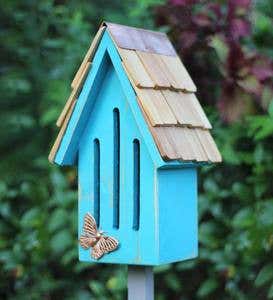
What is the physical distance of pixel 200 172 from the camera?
3.38m

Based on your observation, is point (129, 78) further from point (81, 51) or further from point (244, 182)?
point (81, 51)

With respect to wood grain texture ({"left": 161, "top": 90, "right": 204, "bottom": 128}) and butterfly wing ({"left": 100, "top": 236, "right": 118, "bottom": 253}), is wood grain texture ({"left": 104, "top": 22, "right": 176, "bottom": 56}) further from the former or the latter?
butterfly wing ({"left": 100, "top": 236, "right": 118, "bottom": 253})

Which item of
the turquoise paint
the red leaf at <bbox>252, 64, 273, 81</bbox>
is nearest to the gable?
the turquoise paint

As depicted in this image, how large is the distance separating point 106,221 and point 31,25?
184 centimetres

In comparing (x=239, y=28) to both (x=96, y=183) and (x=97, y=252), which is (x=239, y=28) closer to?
(x=96, y=183)

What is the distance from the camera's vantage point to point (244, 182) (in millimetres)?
3324

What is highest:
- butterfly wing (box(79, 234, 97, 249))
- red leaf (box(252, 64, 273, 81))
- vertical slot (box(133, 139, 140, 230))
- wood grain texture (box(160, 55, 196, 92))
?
red leaf (box(252, 64, 273, 81))

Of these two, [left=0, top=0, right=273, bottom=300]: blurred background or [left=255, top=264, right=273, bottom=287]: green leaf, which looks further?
[left=0, top=0, right=273, bottom=300]: blurred background

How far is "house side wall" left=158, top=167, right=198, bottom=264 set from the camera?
2.27 meters

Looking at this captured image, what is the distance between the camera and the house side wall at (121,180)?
2260mm

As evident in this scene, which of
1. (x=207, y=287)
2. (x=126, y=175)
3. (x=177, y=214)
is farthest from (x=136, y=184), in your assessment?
(x=207, y=287)

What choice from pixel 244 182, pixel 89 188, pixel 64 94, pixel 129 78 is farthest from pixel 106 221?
pixel 64 94

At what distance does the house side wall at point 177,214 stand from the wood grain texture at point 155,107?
0.42ft

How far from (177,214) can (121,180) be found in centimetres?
17
